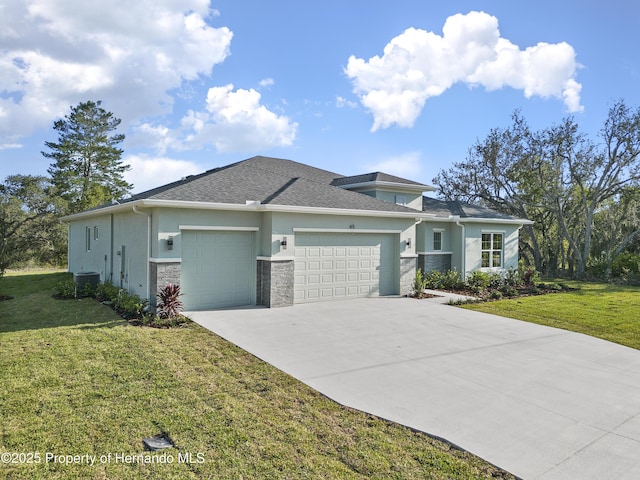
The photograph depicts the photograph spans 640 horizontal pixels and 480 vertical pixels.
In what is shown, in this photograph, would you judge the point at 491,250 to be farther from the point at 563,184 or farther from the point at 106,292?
the point at 106,292

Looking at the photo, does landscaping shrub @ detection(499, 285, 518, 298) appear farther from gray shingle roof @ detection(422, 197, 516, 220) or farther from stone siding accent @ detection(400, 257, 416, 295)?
stone siding accent @ detection(400, 257, 416, 295)

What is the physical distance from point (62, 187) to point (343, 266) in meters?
28.5

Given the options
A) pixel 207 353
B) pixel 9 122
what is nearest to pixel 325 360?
pixel 207 353

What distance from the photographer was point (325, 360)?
21.6 feet

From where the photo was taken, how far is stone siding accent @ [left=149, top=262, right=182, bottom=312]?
381 inches

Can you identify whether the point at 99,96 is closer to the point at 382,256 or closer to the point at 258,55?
the point at 258,55

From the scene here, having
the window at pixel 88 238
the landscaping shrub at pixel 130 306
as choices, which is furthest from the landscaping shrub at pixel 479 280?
the window at pixel 88 238

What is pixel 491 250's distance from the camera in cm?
1795

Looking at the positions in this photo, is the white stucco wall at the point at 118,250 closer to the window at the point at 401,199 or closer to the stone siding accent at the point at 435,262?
the stone siding accent at the point at 435,262

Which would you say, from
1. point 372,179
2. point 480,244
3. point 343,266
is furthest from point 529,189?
point 343,266

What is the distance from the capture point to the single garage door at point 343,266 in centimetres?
1166

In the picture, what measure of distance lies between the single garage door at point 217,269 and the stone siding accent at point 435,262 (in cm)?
775

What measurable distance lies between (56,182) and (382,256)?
96.1 feet

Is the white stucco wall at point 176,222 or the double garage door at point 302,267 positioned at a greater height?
the white stucco wall at point 176,222
